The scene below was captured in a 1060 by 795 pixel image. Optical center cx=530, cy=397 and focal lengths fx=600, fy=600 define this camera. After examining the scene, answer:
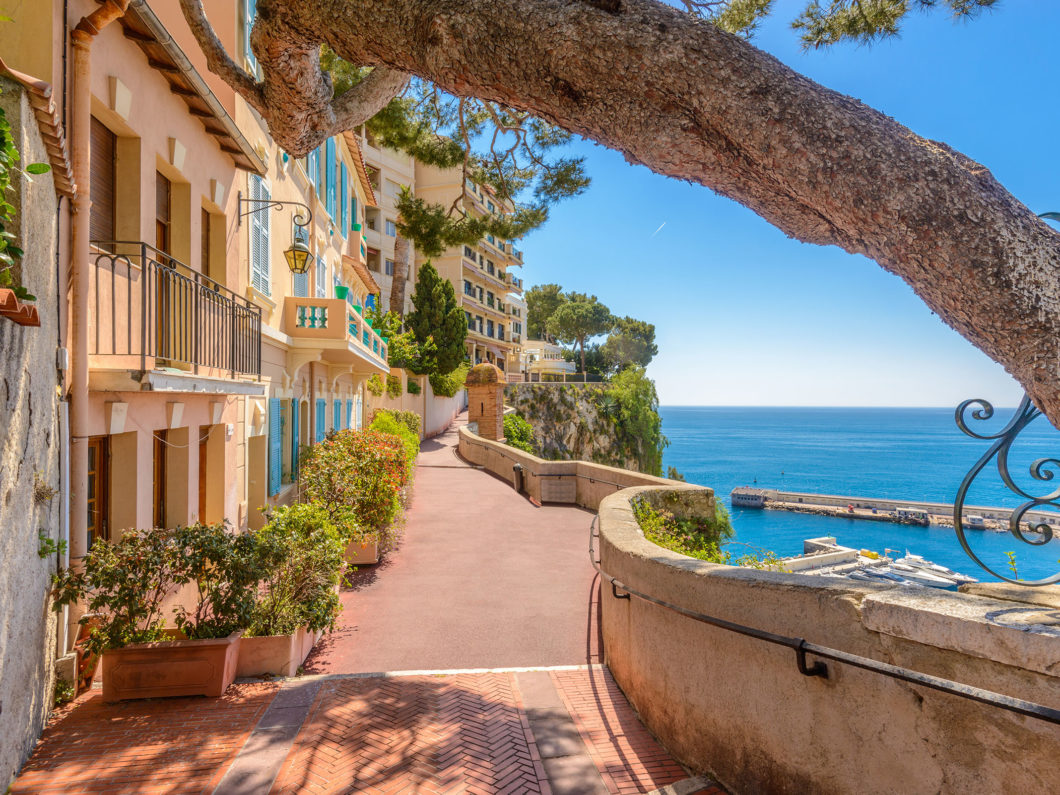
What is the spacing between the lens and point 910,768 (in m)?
2.68

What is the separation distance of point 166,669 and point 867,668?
191 inches

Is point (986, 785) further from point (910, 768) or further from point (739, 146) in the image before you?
point (739, 146)

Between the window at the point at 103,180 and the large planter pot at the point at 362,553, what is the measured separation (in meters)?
5.32

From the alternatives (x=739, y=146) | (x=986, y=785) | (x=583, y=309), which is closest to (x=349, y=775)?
(x=986, y=785)

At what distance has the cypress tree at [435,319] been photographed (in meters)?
36.5

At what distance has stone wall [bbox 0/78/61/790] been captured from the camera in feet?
11.4

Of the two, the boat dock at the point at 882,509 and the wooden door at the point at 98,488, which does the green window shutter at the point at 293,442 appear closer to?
the wooden door at the point at 98,488

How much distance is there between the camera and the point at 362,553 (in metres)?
9.33

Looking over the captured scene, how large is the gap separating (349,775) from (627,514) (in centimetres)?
405

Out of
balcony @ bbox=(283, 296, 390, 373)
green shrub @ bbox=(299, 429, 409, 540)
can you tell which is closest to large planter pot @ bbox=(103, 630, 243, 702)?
green shrub @ bbox=(299, 429, 409, 540)

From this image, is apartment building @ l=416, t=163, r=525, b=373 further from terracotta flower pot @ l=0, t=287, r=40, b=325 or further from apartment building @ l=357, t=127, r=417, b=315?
terracotta flower pot @ l=0, t=287, r=40, b=325

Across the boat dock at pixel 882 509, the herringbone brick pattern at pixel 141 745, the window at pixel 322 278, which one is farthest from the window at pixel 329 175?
the boat dock at pixel 882 509

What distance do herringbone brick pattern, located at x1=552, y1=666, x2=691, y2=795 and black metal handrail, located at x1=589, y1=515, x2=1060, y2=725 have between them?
1017mm

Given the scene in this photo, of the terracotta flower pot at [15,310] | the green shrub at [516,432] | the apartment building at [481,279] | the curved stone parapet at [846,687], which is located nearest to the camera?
the curved stone parapet at [846,687]
